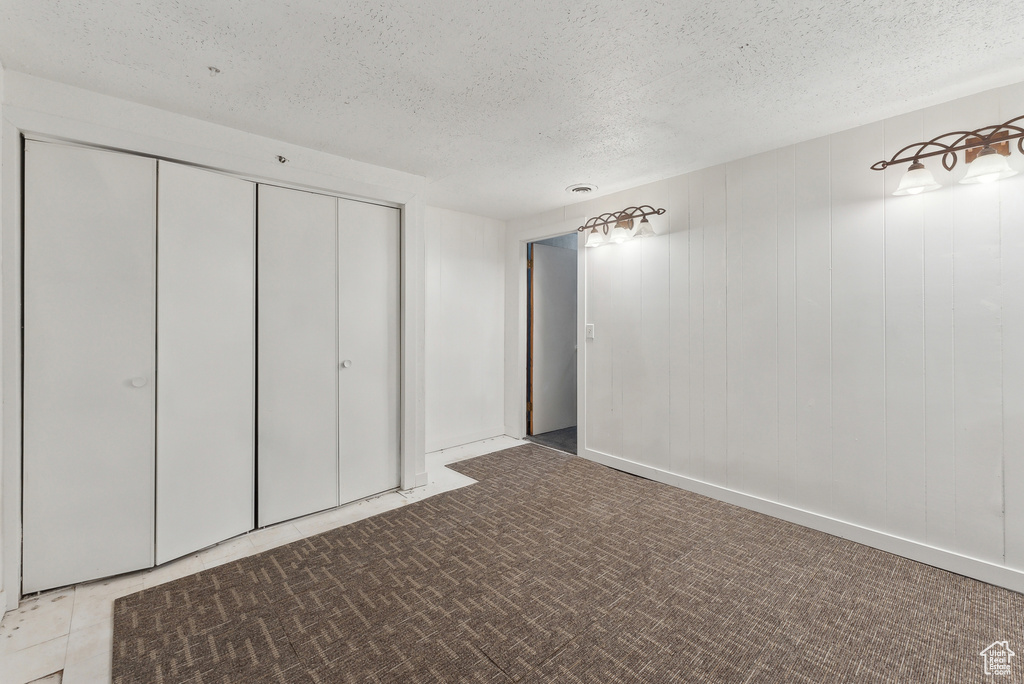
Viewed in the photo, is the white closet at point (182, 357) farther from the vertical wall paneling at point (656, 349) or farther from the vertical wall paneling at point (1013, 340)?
the vertical wall paneling at point (1013, 340)

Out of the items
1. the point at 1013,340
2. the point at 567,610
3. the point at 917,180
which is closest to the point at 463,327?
the point at 567,610

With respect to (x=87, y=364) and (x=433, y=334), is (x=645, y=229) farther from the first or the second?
(x=87, y=364)

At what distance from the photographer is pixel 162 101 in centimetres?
226

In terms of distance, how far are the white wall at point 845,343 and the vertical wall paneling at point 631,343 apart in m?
0.02

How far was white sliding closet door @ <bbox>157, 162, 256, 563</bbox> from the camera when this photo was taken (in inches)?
92.0

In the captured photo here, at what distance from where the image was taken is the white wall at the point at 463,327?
170 inches

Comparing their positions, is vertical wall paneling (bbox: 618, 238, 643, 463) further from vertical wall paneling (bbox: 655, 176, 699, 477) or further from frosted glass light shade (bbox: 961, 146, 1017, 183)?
frosted glass light shade (bbox: 961, 146, 1017, 183)

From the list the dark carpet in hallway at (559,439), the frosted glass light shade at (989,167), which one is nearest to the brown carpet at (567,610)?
the dark carpet in hallway at (559,439)

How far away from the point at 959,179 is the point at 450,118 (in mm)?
2686

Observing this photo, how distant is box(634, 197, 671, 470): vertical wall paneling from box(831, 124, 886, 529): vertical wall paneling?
43.3 inches

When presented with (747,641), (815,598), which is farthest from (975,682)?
(747,641)

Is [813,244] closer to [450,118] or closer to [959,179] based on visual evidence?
[959,179]

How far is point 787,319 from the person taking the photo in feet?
9.28

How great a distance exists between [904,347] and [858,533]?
112cm
